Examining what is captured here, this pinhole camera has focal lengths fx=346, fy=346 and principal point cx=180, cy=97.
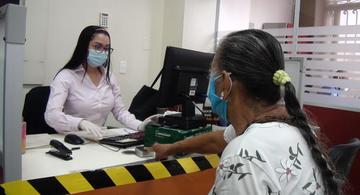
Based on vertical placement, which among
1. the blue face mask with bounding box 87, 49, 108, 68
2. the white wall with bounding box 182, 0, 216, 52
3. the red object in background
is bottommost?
the red object in background

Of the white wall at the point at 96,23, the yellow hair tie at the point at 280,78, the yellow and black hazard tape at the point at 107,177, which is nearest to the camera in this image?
the yellow hair tie at the point at 280,78

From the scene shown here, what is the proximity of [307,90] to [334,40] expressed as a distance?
0.49 metres

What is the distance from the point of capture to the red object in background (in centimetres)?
285

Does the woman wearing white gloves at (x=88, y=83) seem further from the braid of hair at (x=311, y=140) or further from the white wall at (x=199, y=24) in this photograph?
the white wall at (x=199, y=24)

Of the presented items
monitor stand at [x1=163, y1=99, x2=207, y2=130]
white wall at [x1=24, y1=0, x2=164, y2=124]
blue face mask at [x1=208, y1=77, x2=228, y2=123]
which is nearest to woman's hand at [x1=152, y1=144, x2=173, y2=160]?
monitor stand at [x1=163, y1=99, x2=207, y2=130]

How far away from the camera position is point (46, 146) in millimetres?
1616

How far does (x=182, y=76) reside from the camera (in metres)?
1.65

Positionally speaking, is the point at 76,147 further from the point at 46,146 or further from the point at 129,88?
the point at 129,88

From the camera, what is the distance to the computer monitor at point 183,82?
5.28 feet

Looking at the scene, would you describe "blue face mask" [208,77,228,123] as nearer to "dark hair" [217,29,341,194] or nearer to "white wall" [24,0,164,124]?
"dark hair" [217,29,341,194]

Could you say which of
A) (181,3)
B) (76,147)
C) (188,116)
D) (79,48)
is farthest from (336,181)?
(181,3)

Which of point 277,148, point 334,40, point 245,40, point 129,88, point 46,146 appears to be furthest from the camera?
point 129,88

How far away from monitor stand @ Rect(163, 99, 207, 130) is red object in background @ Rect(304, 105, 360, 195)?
145cm

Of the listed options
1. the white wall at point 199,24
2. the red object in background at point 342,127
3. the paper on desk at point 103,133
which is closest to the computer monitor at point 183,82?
the paper on desk at point 103,133
